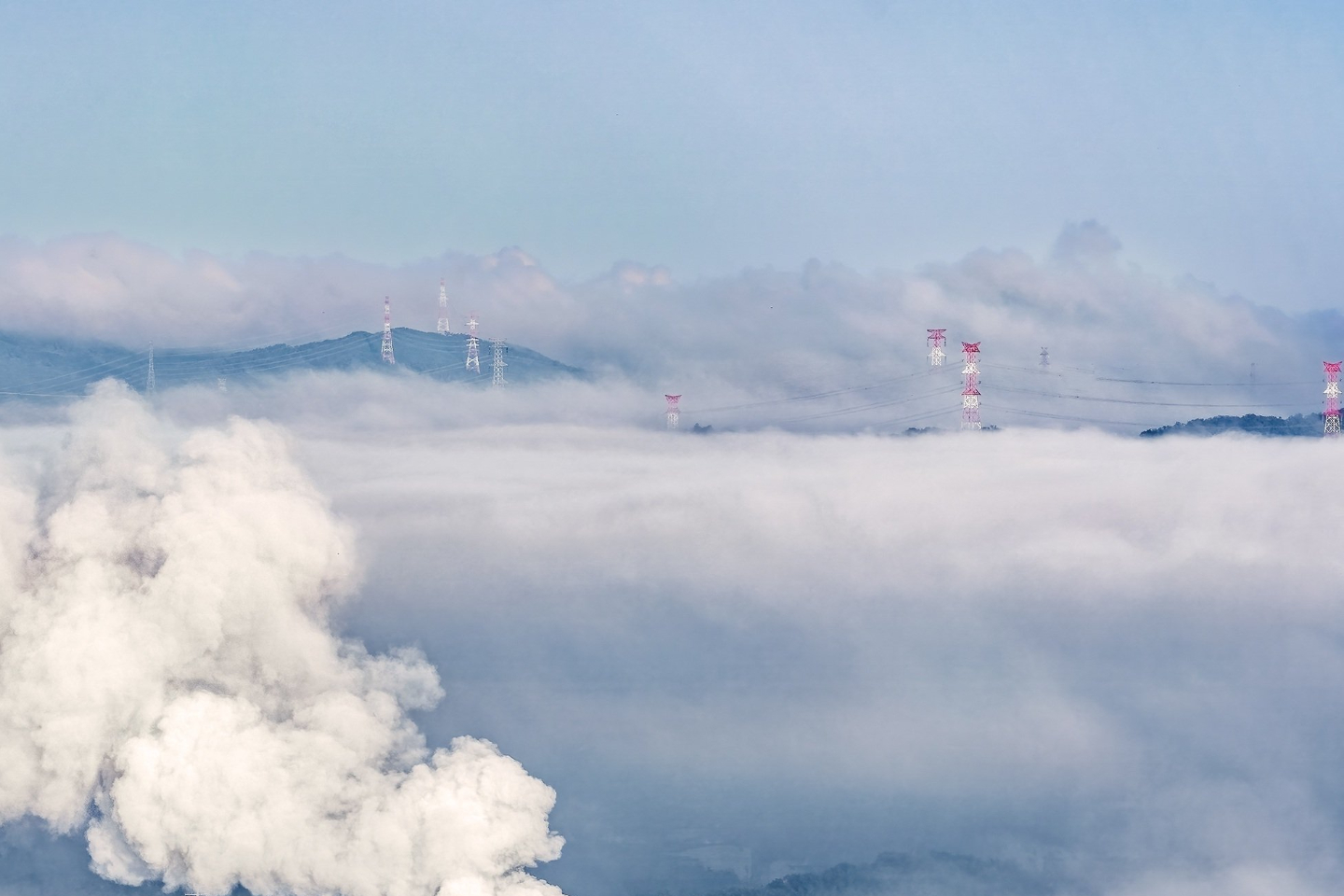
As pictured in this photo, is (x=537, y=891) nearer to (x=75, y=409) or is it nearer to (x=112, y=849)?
(x=112, y=849)

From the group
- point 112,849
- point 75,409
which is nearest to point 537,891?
point 112,849

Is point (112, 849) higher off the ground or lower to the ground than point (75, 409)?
lower

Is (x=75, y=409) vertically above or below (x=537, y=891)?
above
